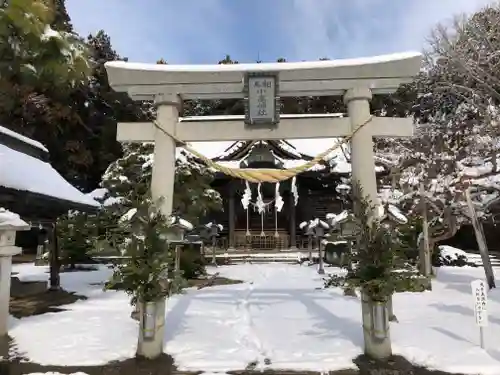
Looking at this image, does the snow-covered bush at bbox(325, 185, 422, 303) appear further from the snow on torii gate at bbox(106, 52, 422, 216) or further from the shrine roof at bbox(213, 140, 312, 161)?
the shrine roof at bbox(213, 140, 312, 161)

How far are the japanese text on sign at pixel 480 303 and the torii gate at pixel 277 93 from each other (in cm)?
218

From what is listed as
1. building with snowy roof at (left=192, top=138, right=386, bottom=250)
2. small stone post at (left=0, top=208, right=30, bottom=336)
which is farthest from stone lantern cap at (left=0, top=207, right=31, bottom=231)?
building with snowy roof at (left=192, top=138, right=386, bottom=250)

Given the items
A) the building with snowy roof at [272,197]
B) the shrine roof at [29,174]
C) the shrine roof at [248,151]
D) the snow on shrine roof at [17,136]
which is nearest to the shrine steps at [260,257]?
the building with snowy roof at [272,197]

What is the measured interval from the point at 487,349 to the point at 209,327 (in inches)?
176

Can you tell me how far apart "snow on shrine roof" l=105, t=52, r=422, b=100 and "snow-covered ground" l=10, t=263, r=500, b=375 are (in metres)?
4.04

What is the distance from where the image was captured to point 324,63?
6461 millimetres

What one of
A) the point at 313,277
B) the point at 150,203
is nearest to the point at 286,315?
the point at 150,203

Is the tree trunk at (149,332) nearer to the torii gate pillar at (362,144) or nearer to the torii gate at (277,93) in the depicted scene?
the torii gate at (277,93)

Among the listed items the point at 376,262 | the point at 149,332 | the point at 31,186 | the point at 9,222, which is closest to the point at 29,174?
the point at 31,186

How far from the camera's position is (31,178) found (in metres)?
9.12

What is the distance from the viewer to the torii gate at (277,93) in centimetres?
623

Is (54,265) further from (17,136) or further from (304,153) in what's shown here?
(304,153)

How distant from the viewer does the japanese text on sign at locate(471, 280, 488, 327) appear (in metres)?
5.85

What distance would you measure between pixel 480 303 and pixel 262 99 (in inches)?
179
